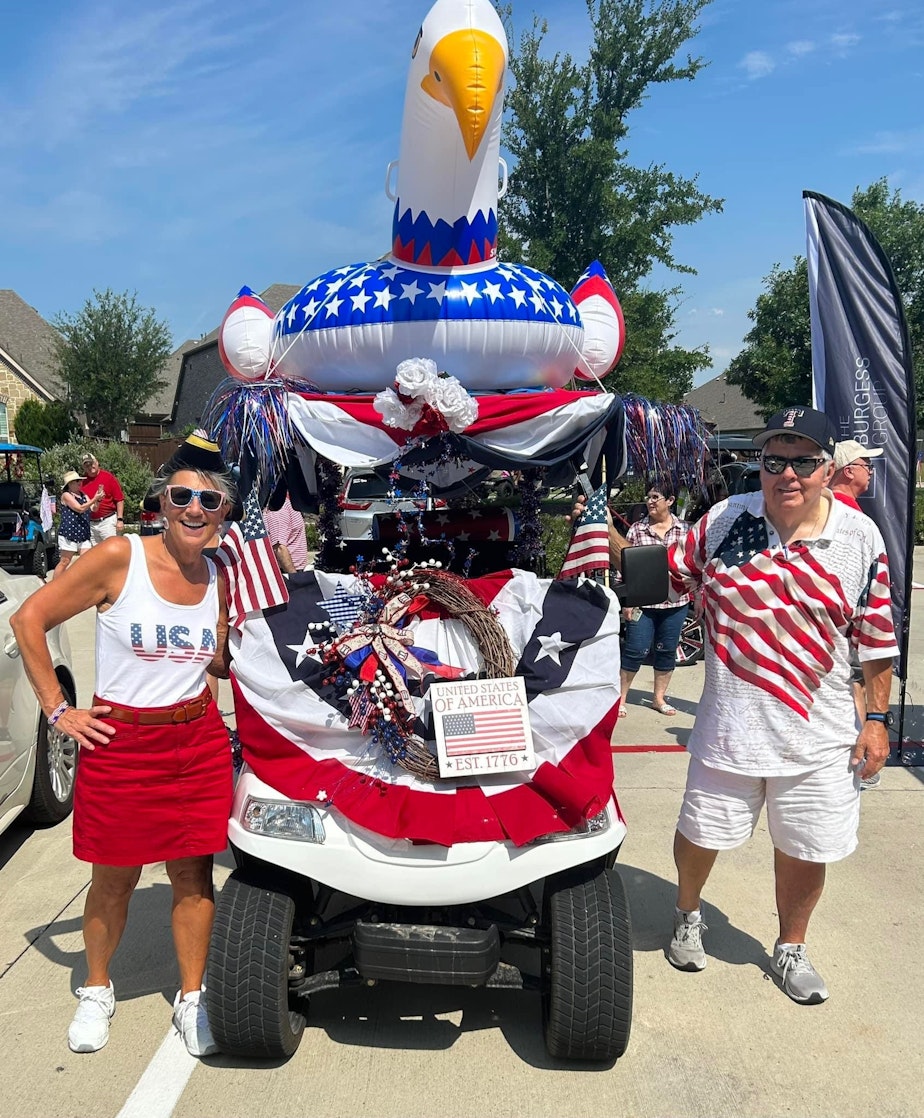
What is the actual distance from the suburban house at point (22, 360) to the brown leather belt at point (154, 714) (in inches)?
1383

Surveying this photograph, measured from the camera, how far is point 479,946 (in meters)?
2.55

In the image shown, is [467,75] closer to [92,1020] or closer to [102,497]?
[92,1020]

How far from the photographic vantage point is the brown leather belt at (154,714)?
110 inches

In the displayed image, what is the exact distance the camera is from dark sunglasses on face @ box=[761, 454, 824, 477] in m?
3.01

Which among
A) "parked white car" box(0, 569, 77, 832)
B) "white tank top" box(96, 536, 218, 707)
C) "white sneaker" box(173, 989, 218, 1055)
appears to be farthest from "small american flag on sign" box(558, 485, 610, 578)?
"parked white car" box(0, 569, 77, 832)

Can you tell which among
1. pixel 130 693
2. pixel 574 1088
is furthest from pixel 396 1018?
pixel 130 693

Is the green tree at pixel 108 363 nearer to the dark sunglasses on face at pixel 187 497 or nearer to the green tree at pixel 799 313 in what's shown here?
the green tree at pixel 799 313

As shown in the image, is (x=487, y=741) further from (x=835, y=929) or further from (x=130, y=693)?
(x=835, y=929)

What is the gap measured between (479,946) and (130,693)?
4.31 feet

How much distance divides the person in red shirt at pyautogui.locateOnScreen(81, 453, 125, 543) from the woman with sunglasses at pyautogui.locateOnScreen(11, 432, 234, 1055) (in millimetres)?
8501

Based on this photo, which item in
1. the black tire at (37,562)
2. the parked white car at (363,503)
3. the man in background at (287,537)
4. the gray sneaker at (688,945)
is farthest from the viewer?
the black tire at (37,562)

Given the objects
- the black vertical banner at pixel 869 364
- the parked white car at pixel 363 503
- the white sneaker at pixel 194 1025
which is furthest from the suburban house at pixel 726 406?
the white sneaker at pixel 194 1025

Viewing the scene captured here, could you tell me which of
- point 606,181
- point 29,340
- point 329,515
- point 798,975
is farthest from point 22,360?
point 798,975

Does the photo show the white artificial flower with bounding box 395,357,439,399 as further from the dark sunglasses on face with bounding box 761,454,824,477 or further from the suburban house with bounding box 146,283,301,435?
the suburban house with bounding box 146,283,301,435
